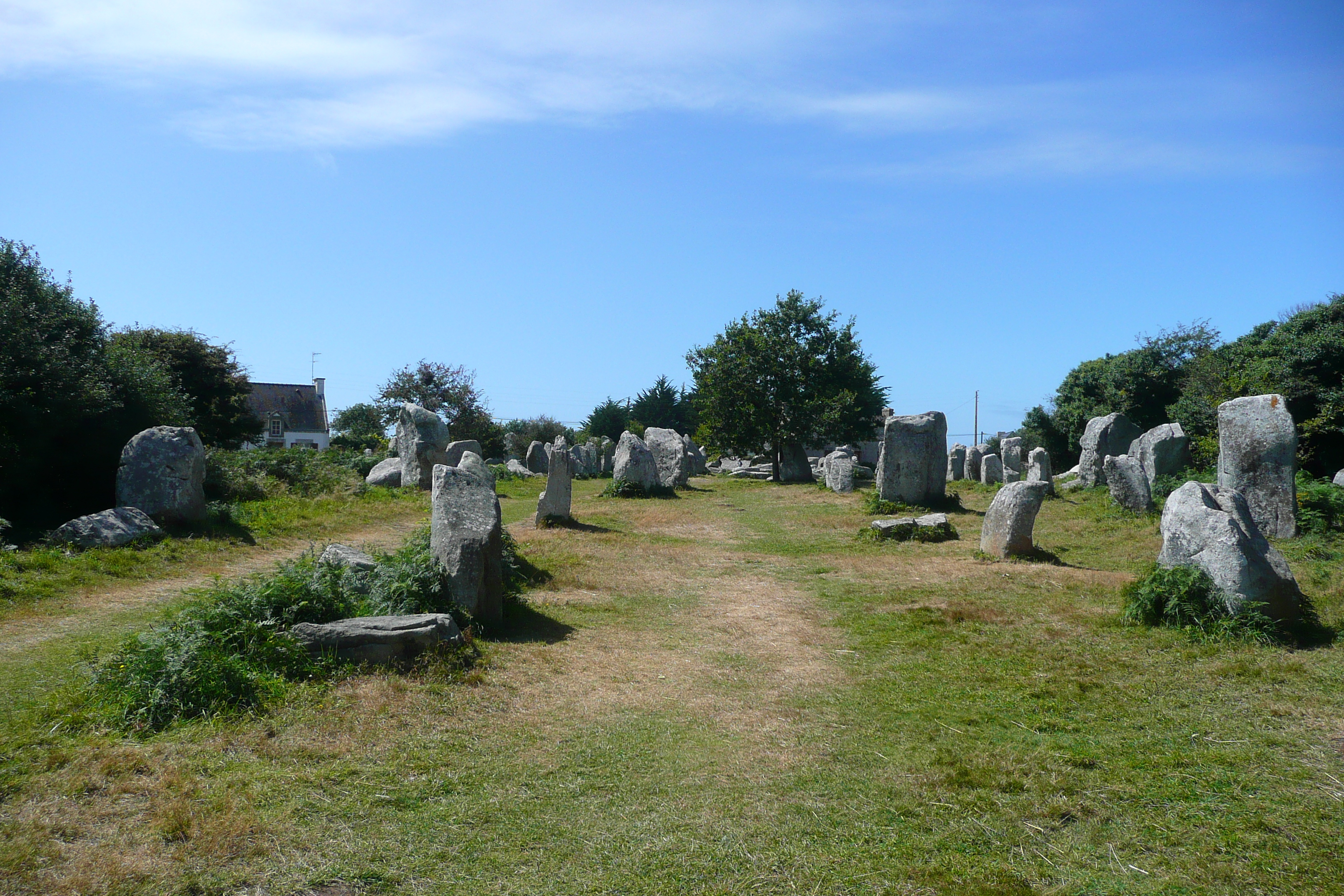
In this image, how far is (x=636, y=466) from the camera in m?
23.0

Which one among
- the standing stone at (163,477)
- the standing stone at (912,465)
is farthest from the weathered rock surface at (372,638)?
the standing stone at (912,465)

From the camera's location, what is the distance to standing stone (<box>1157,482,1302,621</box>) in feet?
25.9

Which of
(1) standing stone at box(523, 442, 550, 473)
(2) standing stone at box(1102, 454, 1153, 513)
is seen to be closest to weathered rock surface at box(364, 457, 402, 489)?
(1) standing stone at box(523, 442, 550, 473)

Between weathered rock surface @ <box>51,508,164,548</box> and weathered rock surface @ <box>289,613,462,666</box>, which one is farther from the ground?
weathered rock surface @ <box>51,508,164,548</box>

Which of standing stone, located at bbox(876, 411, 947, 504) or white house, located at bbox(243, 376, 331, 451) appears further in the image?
white house, located at bbox(243, 376, 331, 451)

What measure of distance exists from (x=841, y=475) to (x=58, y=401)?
1879 cm

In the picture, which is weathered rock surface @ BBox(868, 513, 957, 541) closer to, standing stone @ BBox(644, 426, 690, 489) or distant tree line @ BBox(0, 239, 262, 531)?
standing stone @ BBox(644, 426, 690, 489)

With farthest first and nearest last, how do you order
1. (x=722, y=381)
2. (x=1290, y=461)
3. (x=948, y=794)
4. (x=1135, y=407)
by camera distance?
(x=1135, y=407)
(x=722, y=381)
(x=1290, y=461)
(x=948, y=794)

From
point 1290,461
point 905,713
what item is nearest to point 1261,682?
point 905,713

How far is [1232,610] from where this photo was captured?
7.93m

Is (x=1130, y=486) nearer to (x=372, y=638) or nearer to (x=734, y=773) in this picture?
(x=734, y=773)

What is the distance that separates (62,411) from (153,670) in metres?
10.2

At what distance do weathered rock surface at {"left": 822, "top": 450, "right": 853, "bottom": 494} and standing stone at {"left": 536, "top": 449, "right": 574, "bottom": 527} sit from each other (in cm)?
1055

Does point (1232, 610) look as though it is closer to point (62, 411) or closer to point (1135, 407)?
point (62, 411)
